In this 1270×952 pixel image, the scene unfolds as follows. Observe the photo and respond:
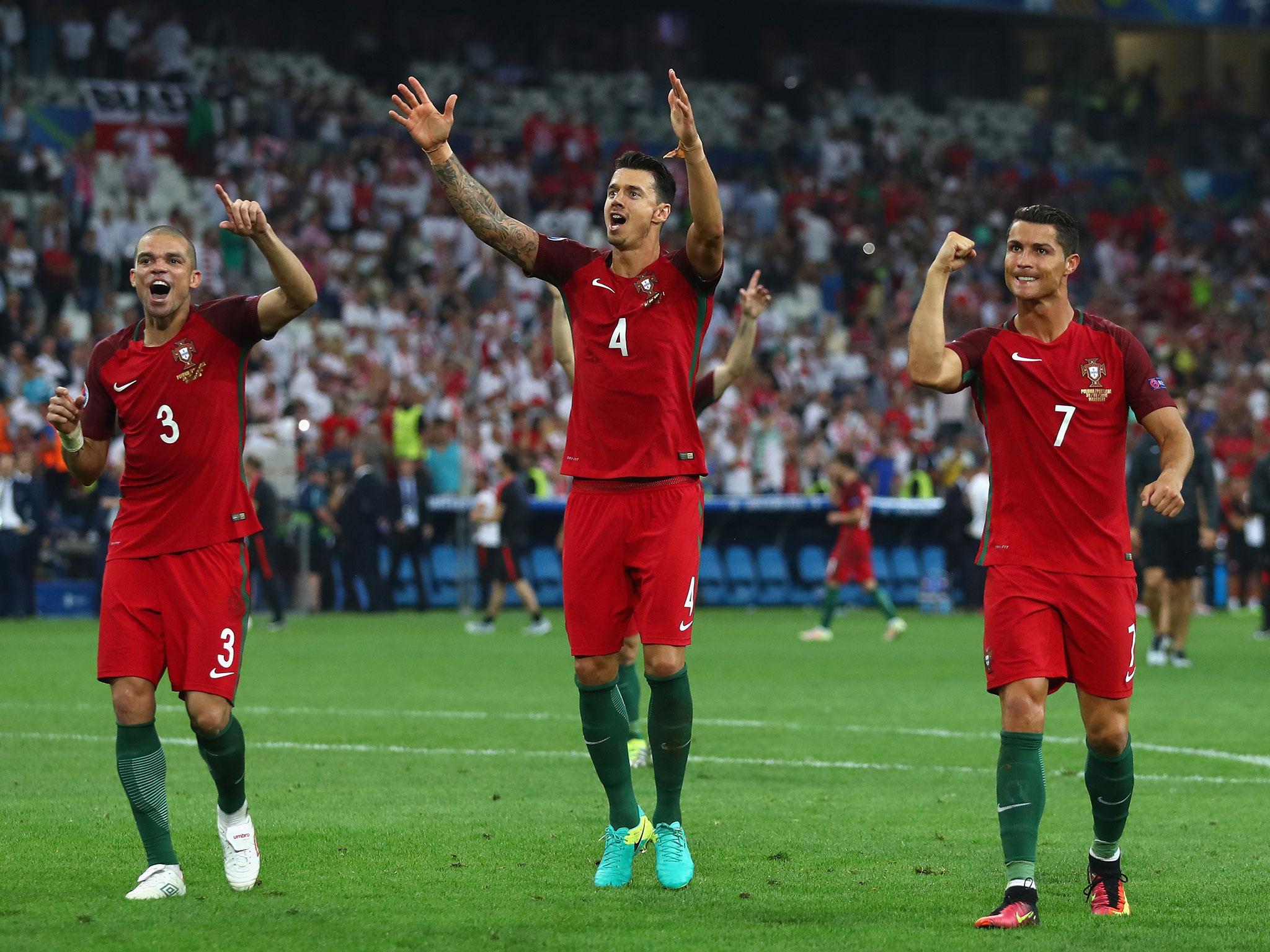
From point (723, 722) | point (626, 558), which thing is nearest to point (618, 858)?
point (626, 558)

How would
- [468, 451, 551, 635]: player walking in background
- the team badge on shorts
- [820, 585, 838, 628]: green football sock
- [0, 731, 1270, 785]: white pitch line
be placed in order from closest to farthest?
the team badge on shorts → [0, 731, 1270, 785]: white pitch line → [820, 585, 838, 628]: green football sock → [468, 451, 551, 635]: player walking in background

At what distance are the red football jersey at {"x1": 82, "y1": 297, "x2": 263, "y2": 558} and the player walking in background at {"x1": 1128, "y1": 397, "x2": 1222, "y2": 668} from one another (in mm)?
12078

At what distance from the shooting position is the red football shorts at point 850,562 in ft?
73.3

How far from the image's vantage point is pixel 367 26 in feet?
123

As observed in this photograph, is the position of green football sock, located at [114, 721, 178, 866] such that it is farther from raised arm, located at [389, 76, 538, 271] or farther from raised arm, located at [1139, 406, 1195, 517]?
raised arm, located at [1139, 406, 1195, 517]

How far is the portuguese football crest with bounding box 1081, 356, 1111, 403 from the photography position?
6.95 meters

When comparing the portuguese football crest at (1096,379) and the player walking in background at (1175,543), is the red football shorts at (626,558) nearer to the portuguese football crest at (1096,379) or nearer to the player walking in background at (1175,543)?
the portuguese football crest at (1096,379)

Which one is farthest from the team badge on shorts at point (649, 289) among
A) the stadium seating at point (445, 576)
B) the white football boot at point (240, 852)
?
the stadium seating at point (445, 576)

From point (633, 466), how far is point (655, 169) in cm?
122

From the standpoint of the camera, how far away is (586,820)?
9.02 metres

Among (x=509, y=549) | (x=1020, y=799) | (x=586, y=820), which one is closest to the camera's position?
(x=1020, y=799)

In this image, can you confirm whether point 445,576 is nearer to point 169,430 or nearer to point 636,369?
point 636,369

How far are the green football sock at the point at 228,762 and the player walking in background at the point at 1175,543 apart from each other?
12.1 m

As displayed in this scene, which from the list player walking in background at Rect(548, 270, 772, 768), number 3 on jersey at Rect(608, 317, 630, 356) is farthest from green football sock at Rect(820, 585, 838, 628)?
number 3 on jersey at Rect(608, 317, 630, 356)
